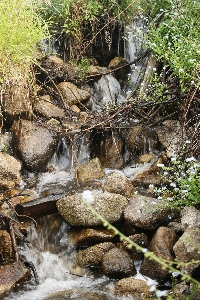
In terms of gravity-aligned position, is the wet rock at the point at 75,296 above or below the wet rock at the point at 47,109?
below

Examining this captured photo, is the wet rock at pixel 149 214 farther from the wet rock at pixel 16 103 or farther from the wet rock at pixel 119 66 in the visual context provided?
the wet rock at pixel 119 66

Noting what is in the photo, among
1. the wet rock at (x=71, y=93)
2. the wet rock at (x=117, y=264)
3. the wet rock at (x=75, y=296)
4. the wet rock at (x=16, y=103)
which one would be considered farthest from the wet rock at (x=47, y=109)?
the wet rock at (x=75, y=296)

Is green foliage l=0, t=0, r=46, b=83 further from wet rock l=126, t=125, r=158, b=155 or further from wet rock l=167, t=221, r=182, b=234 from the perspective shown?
wet rock l=167, t=221, r=182, b=234

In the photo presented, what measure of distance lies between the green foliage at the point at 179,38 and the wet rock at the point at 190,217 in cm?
164

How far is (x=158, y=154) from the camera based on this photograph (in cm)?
512

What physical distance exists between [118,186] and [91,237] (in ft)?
2.25

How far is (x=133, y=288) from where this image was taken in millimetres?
3223

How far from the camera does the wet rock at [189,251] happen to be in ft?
9.43

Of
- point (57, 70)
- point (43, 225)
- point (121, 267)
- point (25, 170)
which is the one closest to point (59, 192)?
point (43, 225)

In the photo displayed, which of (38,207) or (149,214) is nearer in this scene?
(149,214)

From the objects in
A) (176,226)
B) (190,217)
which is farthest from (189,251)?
(176,226)

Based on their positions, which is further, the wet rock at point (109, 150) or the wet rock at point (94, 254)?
the wet rock at point (109, 150)

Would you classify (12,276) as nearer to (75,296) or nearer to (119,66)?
(75,296)

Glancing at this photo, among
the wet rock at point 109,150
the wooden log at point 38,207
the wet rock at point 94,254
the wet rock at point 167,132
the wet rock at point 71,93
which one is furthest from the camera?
the wet rock at point 71,93
